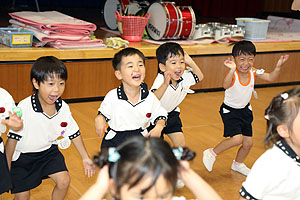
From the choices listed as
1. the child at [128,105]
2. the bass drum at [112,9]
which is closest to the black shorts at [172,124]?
the child at [128,105]

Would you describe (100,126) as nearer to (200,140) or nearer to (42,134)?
(42,134)

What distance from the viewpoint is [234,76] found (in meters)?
3.05

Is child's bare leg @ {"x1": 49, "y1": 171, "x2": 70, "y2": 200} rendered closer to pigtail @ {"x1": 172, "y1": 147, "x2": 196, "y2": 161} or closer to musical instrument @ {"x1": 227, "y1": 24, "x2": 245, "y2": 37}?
pigtail @ {"x1": 172, "y1": 147, "x2": 196, "y2": 161}

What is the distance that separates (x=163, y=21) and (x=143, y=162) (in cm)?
378

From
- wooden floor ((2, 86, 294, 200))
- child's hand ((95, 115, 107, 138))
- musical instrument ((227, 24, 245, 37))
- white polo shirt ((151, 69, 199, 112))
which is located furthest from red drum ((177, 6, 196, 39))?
child's hand ((95, 115, 107, 138))

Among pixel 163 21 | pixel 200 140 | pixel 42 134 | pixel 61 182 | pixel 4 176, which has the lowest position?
pixel 200 140

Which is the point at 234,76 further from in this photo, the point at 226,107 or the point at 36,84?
the point at 36,84

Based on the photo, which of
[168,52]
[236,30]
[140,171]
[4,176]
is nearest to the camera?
A: [140,171]

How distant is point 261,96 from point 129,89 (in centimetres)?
275

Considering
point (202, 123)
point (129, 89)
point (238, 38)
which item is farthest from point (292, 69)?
point (129, 89)

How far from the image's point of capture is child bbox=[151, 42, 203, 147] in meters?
2.74

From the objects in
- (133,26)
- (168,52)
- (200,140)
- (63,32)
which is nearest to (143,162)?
(168,52)

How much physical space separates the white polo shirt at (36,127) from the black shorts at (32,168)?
0.03m

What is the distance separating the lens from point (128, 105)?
243cm
